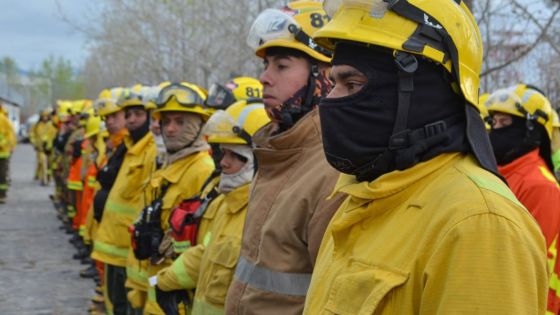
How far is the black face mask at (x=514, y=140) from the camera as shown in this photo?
5.34 m

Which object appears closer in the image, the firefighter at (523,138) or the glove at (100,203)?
the firefighter at (523,138)

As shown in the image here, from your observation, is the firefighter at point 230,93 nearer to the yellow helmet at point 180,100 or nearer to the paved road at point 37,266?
the yellow helmet at point 180,100

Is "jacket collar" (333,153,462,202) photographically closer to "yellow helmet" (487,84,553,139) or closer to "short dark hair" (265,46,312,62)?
"short dark hair" (265,46,312,62)

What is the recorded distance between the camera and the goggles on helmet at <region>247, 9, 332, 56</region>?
3680 mm

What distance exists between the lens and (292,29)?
12.2ft

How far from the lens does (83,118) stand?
46.2 feet

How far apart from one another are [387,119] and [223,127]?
2.62 m

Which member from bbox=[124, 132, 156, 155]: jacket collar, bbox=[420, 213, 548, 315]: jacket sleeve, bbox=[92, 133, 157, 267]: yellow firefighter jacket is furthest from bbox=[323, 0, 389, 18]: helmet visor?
bbox=[124, 132, 156, 155]: jacket collar

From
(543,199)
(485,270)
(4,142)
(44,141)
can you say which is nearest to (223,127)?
(543,199)

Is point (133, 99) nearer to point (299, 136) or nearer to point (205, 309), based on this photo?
point (205, 309)

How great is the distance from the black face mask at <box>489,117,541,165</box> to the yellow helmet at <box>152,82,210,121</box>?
232cm

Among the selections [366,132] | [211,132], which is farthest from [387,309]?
[211,132]

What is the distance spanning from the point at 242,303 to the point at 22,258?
9981mm

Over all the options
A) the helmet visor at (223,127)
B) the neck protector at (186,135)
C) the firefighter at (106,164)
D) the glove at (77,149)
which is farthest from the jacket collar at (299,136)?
the glove at (77,149)
